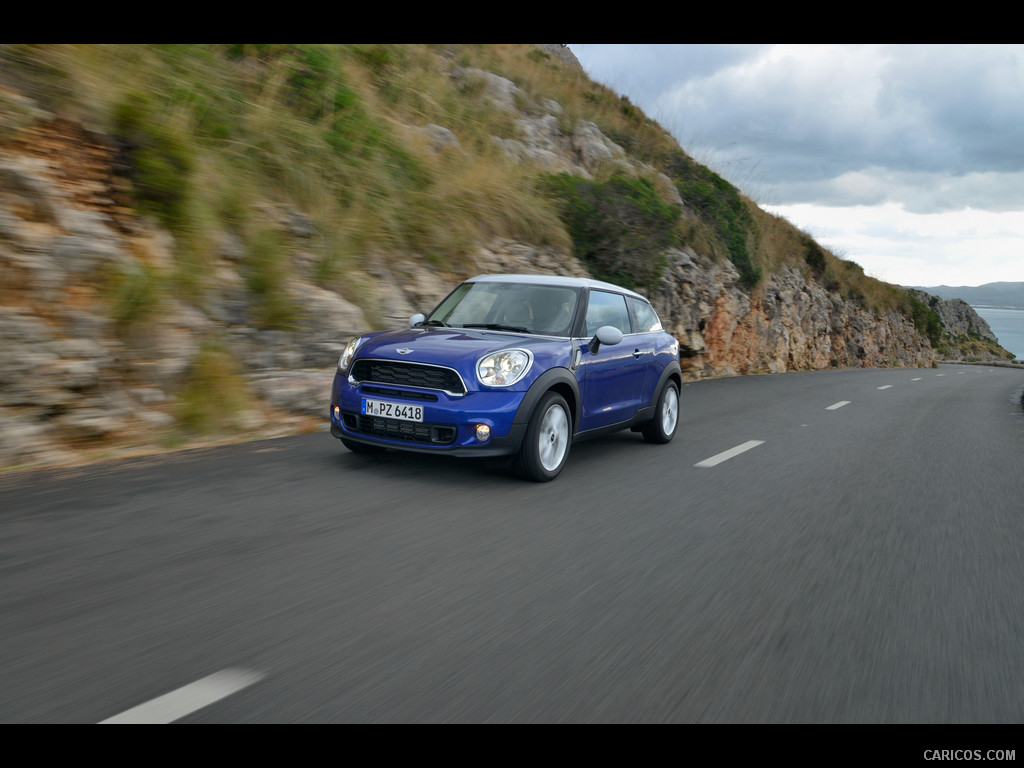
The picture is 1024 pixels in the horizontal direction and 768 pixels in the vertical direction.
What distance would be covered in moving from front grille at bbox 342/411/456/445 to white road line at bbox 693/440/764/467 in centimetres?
249

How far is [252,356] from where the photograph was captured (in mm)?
8570

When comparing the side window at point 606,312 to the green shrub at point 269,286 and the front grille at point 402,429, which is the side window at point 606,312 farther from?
the green shrub at point 269,286

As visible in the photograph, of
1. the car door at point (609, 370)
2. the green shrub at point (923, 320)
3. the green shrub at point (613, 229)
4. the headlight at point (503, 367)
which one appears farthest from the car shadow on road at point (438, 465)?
the green shrub at point (923, 320)

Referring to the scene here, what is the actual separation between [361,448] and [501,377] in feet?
4.68

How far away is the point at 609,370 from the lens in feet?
23.1

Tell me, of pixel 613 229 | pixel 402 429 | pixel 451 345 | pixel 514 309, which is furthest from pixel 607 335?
pixel 613 229

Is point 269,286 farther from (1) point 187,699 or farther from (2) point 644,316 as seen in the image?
(1) point 187,699

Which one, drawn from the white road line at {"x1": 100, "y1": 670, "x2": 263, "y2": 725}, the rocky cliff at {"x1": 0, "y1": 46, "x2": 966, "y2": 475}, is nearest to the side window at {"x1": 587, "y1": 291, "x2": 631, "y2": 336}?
Answer: the rocky cliff at {"x1": 0, "y1": 46, "x2": 966, "y2": 475}

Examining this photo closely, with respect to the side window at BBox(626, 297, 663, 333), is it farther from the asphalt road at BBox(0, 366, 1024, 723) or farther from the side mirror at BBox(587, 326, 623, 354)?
the asphalt road at BBox(0, 366, 1024, 723)

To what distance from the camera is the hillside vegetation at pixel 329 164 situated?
8.23 m

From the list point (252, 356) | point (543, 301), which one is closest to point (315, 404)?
point (252, 356)

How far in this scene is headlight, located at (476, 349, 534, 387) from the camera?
5.84 m
